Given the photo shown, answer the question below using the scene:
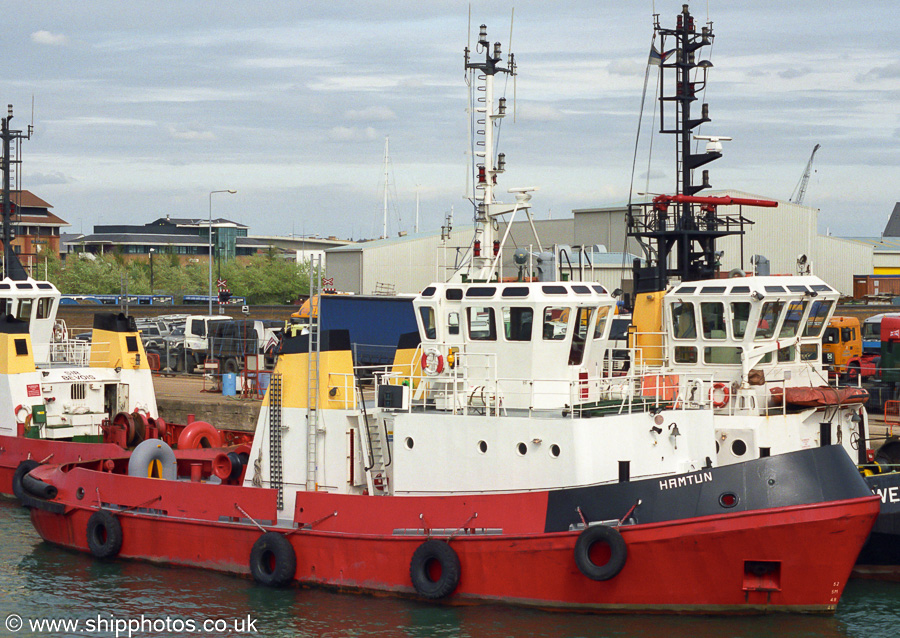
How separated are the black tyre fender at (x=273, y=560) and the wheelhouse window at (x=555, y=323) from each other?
4.96 m

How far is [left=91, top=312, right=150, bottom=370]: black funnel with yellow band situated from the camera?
2534cm

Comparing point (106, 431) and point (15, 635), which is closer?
point (15, 635)

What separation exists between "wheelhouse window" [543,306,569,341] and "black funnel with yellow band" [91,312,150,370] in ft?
41.3

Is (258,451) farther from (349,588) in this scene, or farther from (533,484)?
(533,484)

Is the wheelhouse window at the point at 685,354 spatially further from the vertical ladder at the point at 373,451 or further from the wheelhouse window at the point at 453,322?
the vertical ladder at the point at 373,451

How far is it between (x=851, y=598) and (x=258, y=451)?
9.41m

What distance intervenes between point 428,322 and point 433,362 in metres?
1.19

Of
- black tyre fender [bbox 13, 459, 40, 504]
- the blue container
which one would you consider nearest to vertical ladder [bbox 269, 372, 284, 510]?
black tyre fender [bbox 13, 459, 40, 504]

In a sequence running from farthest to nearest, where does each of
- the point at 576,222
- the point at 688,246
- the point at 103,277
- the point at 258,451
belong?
the point at 103,277 → the point at 576,222 → the point at 688,246 → the point at 258,451

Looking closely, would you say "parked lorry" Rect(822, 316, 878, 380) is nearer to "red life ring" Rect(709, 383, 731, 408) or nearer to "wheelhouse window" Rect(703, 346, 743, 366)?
"wheelhouse window" Rect(703, 346, 743, 366)

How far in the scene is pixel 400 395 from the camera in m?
16.3

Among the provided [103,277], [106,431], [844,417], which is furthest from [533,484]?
[103,277]

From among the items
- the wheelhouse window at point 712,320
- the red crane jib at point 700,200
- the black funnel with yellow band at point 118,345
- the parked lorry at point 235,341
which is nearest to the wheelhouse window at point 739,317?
the wheelhouse window at point 712,320

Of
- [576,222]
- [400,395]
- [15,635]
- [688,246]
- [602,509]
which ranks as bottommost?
[15,635]
